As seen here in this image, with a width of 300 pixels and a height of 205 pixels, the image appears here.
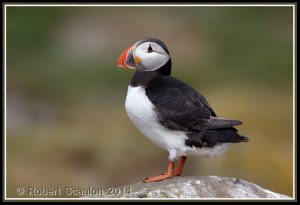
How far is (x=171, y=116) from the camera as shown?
26.3 feet

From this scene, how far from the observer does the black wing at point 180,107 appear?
8.02 metres

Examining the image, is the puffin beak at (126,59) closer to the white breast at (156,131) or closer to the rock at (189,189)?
the white breast at (156,131)

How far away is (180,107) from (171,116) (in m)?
0.15

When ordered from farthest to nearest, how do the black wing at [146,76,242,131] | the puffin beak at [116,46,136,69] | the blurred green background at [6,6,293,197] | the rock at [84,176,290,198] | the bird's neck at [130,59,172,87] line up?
the blurred green background at [6,6,293,197], the bird's neck at [130,59,172,87], the puffin beak at [116,46,136,69], the black wing at [146,76,242,131], the rock at [84,176,290,198]

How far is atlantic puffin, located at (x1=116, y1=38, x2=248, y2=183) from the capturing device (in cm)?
803

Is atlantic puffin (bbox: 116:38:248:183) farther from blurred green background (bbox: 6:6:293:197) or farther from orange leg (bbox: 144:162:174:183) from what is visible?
blurred green background (bbox: 6:6:293:197)

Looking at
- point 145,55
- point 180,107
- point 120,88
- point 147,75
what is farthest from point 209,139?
point 120,88

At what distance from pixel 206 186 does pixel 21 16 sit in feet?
58.9

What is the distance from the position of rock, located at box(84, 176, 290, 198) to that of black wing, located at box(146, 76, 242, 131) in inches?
19.5

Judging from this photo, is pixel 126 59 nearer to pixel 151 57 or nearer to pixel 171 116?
pixel 151 57

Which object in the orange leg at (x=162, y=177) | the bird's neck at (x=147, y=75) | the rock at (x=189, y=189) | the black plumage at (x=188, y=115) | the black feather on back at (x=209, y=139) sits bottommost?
the rock at (x=189, y=189)

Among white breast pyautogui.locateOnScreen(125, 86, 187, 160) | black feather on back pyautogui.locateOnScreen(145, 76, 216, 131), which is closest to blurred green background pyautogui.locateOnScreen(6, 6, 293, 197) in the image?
black feather on back pyautogui.locateOnScreen(145, 76, 216, 131)

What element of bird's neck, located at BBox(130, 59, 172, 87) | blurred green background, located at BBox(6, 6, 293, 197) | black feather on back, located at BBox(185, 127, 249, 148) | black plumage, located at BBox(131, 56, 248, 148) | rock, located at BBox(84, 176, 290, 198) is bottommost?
blurred green background, located at BBox(6, 6, 293, 197)

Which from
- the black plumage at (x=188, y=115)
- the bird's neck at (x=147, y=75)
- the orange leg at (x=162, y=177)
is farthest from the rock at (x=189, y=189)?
the bird's neck at (x=147, y=75)
